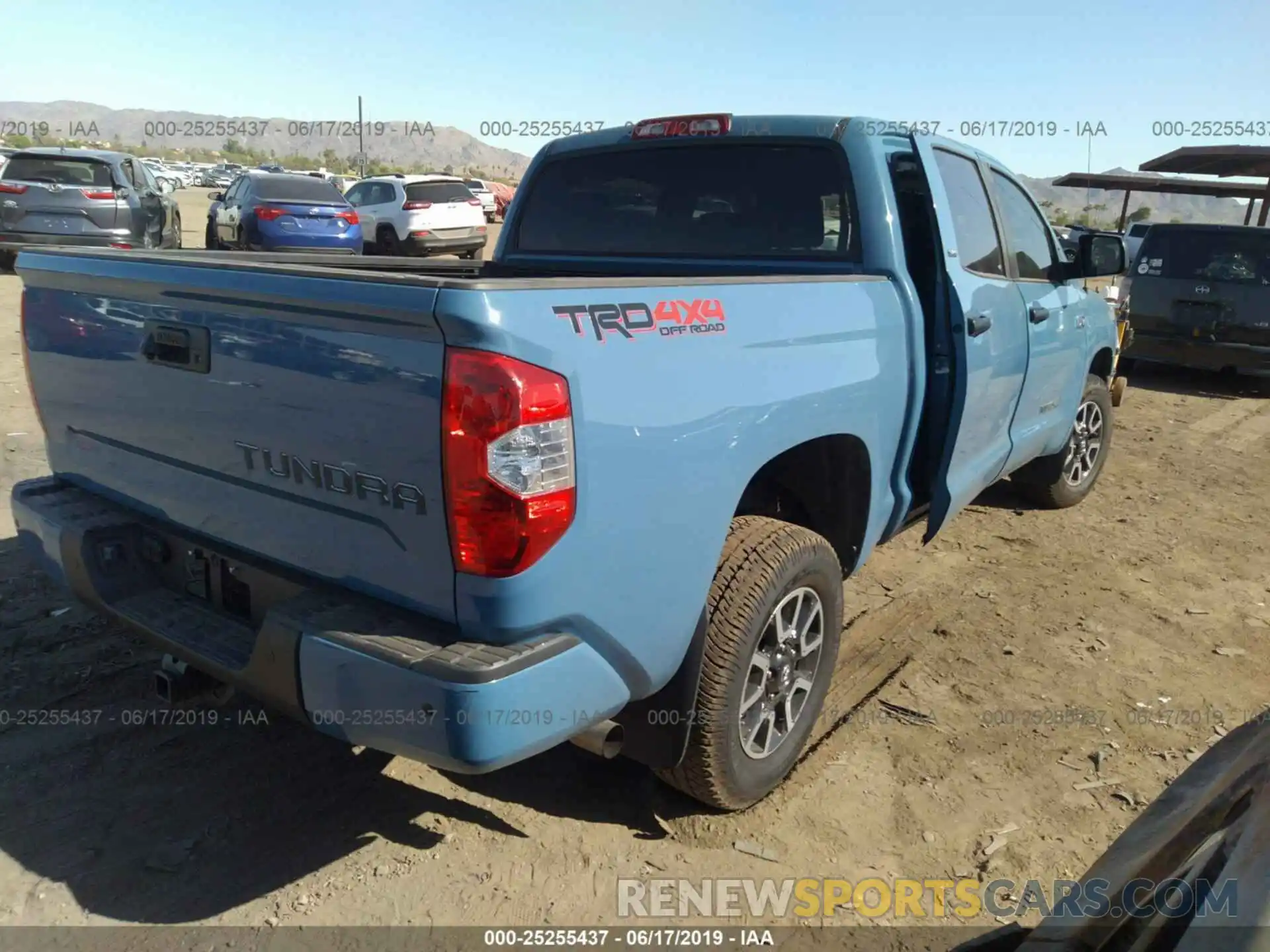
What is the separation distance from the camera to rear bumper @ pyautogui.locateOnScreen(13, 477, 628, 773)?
1.91m

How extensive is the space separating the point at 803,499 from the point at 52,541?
2.34 meters

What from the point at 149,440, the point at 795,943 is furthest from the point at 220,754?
the point at 795,943

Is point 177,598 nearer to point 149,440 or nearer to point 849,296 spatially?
point 149,440

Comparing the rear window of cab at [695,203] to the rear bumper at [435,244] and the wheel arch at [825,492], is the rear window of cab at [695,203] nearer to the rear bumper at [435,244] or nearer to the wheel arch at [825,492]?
the wheel arch at [825,492]

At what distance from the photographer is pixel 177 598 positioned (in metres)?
2.62

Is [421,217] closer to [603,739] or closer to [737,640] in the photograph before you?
→ [737,640]

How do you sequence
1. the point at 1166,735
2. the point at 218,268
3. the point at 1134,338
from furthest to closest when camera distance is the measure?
the point at 1134,338 < the point at 1166,735 < the point at 218,268

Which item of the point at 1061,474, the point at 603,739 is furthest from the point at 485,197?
the point at 603,739

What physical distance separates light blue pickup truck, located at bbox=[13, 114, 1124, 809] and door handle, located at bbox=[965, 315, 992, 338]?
0.02 metres

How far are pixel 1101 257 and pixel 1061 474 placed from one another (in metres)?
1.51

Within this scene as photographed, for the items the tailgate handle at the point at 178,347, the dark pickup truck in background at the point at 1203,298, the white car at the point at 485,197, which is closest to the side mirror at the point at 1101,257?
the tailgate handle at the point at 178,347

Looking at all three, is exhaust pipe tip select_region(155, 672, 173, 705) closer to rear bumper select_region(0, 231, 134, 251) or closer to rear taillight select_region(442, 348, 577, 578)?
rear taillight select_region(442, 348, 577, 578)

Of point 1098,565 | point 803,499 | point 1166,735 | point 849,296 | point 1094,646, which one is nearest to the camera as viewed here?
point 849,296

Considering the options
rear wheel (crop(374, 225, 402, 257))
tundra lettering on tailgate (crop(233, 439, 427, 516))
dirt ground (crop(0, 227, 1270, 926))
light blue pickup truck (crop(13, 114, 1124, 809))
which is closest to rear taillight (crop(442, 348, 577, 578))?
light blue pickup truck (crop(13, 114, 1124, 809))
